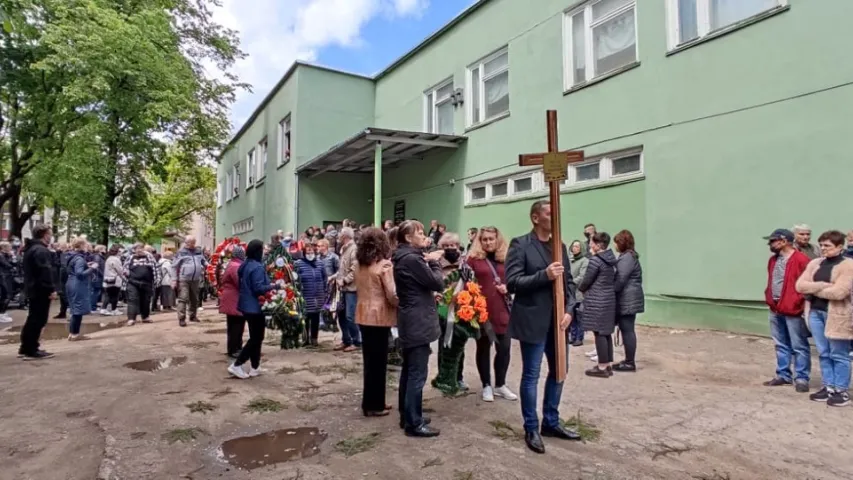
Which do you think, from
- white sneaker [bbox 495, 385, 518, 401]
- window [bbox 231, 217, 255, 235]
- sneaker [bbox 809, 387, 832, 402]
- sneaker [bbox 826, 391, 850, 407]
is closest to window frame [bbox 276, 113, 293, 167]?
window [bbox 231, 217, 255, 235]

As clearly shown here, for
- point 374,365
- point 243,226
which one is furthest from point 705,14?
point 243,226

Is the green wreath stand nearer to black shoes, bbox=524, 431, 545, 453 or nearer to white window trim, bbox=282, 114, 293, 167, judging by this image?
black shoes, bbox=524, 431, 545, 453

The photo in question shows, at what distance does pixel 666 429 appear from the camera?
177 inches

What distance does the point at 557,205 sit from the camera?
12.8ft

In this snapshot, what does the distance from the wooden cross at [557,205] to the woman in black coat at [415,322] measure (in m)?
0.96

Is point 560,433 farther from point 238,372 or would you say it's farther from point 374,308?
point 238,372

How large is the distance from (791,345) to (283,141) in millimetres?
18176

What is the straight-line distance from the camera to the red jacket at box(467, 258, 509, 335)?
5.27 metres

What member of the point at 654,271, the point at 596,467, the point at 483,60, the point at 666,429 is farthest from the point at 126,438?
the point at 483,60

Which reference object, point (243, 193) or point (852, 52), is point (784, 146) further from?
point (243, 193)

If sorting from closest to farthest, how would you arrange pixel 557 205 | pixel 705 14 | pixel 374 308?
pixel 557 205 < pixel 374 308 < pixel 705 14

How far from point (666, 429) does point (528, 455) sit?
1.38 meters

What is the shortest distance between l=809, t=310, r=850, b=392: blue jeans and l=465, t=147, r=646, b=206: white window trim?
4164 mm

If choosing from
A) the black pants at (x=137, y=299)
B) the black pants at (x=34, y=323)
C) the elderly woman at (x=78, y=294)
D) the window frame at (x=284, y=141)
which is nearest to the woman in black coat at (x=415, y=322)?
the black pants at (x=34, y=323)
